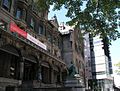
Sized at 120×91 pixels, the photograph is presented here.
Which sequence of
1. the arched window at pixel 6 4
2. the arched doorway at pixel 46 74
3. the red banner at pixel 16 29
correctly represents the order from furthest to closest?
the arched doorway at pixel 46 74
the arched window at pixel 6 4
the red banner at pixel 16 29

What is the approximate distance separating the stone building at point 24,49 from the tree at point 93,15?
25.6 feet

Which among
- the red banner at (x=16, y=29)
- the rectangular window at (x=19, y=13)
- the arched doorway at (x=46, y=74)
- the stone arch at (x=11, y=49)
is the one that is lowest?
the arched doorway at (x=46, y=74)

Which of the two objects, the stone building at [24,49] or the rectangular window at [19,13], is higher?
the rectangular window at [19,13]

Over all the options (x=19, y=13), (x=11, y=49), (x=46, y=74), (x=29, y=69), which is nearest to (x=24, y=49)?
(x=11, y=49)

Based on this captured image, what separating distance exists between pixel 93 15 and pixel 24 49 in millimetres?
10880

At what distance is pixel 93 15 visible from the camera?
11.1 m

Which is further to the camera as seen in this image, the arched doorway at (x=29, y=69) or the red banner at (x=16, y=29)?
the arched doorway at (x=29, y=69)

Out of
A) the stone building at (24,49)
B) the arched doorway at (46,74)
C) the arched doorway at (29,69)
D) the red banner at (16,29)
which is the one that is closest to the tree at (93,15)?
the stone building at (24,49)

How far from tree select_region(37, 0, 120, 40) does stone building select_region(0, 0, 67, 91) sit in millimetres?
7802

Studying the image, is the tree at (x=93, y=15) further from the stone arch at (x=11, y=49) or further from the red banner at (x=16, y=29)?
the red banner at (x=16, y=29)

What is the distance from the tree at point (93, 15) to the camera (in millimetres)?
10602

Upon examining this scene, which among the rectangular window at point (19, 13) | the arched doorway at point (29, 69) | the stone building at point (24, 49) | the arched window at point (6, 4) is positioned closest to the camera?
the stone building at point (24, 49)

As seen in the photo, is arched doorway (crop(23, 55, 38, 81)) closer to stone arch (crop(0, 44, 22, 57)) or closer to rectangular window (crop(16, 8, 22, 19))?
stone arch (crop(0, 44, 22, 57))

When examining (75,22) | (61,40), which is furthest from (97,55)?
(75,22)
